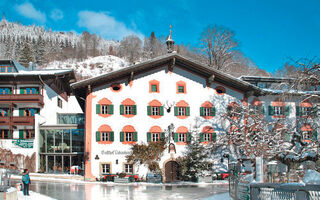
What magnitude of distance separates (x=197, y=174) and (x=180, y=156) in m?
2.09

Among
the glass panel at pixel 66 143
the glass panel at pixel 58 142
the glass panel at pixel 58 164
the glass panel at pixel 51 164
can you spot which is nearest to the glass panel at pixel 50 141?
the glass panel at pixel 58 142

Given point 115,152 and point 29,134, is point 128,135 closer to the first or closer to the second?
point 115,152

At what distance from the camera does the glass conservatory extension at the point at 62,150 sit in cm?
3350

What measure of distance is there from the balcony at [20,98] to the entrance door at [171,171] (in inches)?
567

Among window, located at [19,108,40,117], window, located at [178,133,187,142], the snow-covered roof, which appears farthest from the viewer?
window, located at [19,108,40,117]

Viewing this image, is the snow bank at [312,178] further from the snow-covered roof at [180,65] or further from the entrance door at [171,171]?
the snow-covered roof at [180,65]

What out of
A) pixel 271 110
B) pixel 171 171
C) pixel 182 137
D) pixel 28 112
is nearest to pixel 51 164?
pixel 28 112

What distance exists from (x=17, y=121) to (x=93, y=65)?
296 ft

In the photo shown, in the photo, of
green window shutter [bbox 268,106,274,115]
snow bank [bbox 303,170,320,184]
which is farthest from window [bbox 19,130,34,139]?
snow bank [bbox 303,170,320,184]

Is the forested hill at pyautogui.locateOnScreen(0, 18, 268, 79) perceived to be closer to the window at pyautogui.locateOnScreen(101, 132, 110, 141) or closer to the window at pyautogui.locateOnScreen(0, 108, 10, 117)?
the window at pyautogui.locateOnScreen(0, 108, 10, 117)

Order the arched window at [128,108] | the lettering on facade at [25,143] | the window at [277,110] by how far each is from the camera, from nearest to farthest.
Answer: the arched window at [128,108]
the window at [277,110]
the lettering on facade at [25,143]

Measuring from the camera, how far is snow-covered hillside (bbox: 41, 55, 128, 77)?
387 ft

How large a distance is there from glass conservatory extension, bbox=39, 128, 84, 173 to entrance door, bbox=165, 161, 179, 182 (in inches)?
301

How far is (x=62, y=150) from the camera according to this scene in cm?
3350
